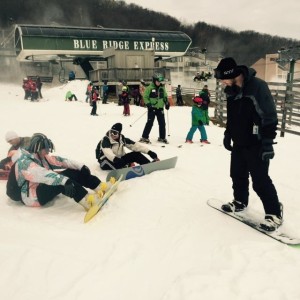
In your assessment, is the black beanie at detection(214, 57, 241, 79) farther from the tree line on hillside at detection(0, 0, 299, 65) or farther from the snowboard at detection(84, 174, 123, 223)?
the tree line on hillside at detection(0, 0, 299, 65)

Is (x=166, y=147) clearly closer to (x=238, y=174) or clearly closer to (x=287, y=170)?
(x=287, y=170)

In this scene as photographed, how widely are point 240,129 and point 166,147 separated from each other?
17.2 feet

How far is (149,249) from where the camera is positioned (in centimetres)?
320

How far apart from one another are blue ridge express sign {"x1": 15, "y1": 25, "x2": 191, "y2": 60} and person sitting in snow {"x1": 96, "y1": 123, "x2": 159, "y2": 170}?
31614 millimetres

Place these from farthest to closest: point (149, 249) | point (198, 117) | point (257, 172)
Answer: point (198, 117), point (257, 172), point (149, 249)

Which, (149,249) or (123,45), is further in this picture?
(123,45)

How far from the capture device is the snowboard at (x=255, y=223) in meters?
3.16

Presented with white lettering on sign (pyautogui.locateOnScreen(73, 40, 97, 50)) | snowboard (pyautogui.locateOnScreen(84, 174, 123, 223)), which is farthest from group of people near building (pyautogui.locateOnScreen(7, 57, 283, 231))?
white lettering on sign (pyautogui.locateOnScreen(73, 40, 97, 50))

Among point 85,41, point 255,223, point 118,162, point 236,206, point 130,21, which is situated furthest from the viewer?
point 130,21

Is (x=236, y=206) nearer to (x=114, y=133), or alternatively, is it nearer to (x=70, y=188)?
(x=70, y=188)

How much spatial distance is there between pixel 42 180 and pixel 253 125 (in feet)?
8.90

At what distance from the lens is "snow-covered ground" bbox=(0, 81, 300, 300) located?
2.57 m

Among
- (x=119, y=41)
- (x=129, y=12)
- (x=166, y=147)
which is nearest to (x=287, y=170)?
(x=166, y=147)

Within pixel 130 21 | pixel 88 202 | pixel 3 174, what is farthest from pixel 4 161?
pixel 130 21
